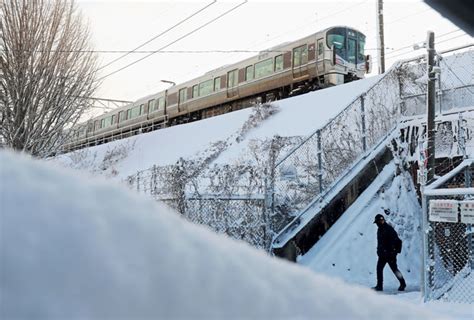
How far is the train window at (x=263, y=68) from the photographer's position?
20.6 meters

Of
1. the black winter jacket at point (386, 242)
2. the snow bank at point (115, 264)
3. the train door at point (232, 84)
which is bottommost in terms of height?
the black winter jacket at point (386, 242)

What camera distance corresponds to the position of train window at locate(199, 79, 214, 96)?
24078 mm

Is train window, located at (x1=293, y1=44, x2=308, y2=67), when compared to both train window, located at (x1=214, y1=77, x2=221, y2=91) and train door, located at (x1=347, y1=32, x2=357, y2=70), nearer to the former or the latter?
train door, located at (x1=347, y1=32, x2=357, y2=70)

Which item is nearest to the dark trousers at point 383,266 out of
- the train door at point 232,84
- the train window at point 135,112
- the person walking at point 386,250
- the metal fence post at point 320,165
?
the person walking at point 386,250

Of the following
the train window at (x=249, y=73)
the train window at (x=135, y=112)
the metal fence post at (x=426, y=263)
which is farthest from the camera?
the train window at (x=135, y=112)

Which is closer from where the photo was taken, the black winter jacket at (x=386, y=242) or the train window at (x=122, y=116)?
the black winter jacket at (x=386, y=242)

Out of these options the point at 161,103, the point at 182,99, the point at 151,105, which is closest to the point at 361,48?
the point at 182,99

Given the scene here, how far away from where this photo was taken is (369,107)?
11609mm

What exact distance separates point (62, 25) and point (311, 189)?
29.2ft

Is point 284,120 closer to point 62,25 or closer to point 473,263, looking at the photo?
point 62,25

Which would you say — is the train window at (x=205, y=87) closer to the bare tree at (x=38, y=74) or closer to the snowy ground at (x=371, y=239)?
the bare tree at (x=38, y=74)

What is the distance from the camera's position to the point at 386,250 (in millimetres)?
8727

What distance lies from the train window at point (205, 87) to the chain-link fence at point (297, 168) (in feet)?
38.9

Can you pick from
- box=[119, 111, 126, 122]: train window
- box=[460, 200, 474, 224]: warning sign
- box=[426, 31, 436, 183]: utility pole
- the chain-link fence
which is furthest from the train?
box=[460, 200, 474, 224]: warning sign
